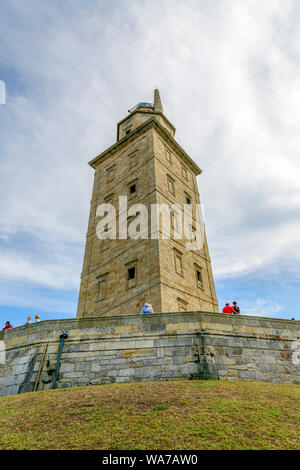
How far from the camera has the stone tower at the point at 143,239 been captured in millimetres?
21095

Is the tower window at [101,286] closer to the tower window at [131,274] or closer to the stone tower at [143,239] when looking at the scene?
the stone tower at [143,239]

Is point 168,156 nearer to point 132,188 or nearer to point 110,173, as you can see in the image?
point 132,188

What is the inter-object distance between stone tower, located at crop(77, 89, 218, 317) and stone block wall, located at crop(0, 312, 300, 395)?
646 centimetres

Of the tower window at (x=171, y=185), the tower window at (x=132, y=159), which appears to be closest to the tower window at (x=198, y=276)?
the tower window at (x=171, y=185)

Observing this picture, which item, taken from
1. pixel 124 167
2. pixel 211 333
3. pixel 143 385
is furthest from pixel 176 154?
pixel 143 385

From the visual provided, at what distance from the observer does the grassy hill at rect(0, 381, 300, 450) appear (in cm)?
609

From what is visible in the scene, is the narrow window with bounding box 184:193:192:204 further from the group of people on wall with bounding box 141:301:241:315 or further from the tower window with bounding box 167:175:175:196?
the group of people on wall with bounding box 141:301:241:315

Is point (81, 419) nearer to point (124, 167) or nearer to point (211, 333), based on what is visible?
point (211, 333)

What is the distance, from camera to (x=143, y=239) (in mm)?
22812

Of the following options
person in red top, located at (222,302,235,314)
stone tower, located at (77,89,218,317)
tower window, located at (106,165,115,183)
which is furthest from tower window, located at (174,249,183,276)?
tower window, located at (106,165,115,183)

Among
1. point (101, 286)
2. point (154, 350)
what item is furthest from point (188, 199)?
point (154, 350)

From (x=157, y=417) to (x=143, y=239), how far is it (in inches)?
630
